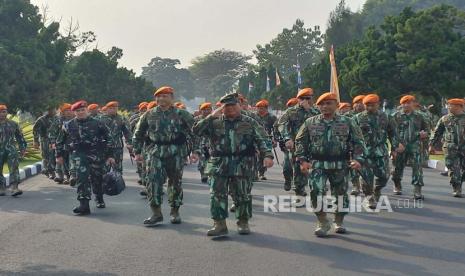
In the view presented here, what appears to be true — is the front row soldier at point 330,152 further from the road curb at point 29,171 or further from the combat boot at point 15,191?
the road curb at point 29,171

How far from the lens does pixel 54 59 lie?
2375 centimetres

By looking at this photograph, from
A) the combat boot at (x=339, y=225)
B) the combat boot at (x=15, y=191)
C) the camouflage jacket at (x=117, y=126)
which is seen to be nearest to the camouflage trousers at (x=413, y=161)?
the combat boot at (x=339, y=225)

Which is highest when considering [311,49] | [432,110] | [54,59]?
[311,49]

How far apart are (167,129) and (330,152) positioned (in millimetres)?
2352

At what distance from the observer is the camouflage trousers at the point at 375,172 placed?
9883mm

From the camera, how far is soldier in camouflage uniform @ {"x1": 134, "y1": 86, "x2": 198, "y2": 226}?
8672 mm

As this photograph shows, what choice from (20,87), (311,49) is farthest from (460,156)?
(311,49)

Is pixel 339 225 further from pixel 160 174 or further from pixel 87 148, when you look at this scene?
pixel 87 148

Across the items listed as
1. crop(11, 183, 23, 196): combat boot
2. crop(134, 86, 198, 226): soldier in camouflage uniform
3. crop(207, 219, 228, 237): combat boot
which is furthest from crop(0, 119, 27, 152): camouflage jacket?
crop(207, 219, 228, 237): combat boot

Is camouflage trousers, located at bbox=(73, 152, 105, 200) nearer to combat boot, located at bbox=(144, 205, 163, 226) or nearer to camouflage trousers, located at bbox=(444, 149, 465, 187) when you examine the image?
combat boot, located at bbox=(144, 205, 163, 226)

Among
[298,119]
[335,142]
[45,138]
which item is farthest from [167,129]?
[45,138]

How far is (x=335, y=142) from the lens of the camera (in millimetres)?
7734

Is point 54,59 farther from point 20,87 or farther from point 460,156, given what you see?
point 460,156

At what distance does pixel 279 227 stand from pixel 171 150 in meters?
1.85
